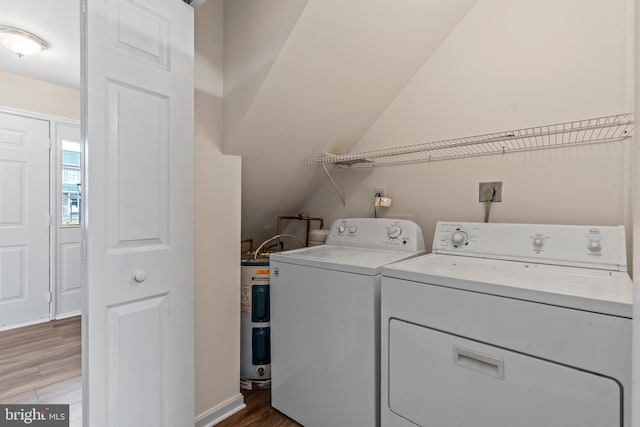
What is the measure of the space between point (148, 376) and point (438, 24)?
2.31 meters

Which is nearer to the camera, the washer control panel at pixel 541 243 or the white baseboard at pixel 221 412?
the washer control panel at pixel 541 243

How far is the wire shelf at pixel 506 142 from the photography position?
51.9 inches

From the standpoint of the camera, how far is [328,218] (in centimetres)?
246

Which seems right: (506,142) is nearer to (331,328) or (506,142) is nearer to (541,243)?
(541,243)

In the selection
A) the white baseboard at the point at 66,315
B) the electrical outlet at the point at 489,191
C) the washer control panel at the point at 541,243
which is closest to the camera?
the washer control panel at the point at 541,243

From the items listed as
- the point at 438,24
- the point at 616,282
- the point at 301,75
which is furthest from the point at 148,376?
the point at 438,24

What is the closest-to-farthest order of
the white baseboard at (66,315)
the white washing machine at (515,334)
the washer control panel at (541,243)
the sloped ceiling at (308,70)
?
the white washing machine at (515,334) < the washer control panel at (541,243) < the sloped ceiling at (308,70) < the white baseboard at (66,315)

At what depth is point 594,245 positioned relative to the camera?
121 centimetres

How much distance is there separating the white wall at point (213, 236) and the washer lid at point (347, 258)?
1.01ft

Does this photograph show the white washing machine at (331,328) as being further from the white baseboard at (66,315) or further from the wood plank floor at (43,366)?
the white baseboard at (66,315)

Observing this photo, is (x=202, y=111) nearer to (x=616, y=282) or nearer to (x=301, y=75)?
(x=301, y=75)

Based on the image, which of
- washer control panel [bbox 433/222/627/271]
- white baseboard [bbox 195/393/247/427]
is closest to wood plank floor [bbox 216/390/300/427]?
white baseboard [bbox 195/393/247/427]

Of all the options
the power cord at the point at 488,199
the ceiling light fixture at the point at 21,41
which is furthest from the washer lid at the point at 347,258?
the ceiling light fixture at the point at 21,41

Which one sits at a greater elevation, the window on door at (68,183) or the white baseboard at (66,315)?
the window on door at (68,183)
